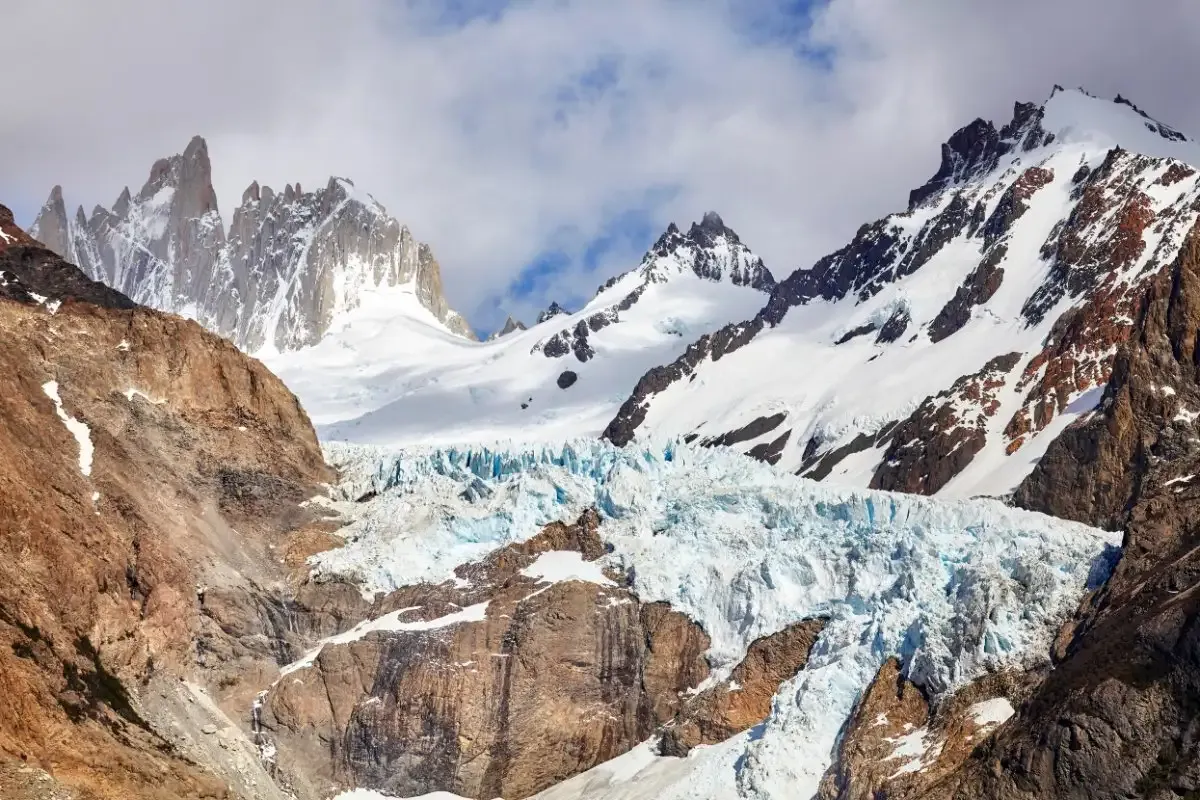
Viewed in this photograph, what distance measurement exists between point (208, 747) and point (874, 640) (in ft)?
128

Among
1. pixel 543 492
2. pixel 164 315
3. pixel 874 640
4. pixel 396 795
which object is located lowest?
pixel 396 795

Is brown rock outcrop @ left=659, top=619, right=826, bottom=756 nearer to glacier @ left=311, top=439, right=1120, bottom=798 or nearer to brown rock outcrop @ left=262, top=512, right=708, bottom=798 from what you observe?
glacier @ left=311, top=439, right=1120, bottom=798

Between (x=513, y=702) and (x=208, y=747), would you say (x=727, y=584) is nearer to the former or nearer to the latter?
(x=513, y=702)

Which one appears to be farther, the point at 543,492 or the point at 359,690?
the point at 543,492

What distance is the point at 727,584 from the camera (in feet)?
364

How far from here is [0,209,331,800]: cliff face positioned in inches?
3457

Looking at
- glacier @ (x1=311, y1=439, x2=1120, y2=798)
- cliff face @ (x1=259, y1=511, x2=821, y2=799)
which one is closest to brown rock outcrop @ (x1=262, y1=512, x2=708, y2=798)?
cliff face @ (x1=259, y1=511, x2=821, y2=799)

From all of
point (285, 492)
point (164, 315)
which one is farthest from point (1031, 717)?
point (164, 315)

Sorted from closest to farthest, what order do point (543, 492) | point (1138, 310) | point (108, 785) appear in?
1. point (108, 785)
2. point (543, 492)
3. point (1138, 310)

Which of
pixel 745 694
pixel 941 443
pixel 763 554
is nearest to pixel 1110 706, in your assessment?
pixel 745 694

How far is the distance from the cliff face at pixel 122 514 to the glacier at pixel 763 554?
7949mm

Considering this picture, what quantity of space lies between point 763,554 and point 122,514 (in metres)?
41.5

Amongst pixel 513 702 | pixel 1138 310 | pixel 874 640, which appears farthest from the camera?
pixel 1138 310

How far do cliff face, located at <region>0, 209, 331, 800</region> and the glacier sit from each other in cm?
795
